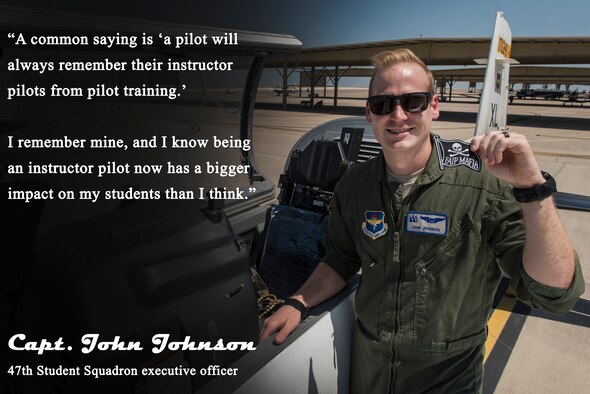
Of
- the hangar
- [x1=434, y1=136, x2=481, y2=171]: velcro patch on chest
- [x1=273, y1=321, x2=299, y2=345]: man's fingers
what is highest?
the hangar

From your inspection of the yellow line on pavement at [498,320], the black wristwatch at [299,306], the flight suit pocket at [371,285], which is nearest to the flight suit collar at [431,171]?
the flight suit pocket at [371,285]

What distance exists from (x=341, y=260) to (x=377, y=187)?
32cm

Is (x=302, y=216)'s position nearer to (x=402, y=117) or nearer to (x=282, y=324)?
(x=282, y=324)

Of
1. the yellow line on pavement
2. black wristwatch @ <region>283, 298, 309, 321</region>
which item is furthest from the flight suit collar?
the yellow line on pavement

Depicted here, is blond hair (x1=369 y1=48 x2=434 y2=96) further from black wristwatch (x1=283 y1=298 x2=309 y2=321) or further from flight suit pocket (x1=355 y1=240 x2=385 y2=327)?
black wristwatch (x1=283 y1=298 x2=309 y2=321)

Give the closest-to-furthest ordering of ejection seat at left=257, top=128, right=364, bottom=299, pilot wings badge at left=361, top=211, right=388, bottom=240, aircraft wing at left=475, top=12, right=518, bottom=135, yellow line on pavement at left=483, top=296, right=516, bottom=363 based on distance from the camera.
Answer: pilot wings badge at left=361, top=211, right=388, bottom=240
ejection seat at left=257, top=128, right=364, bottom=299
yellow line on pavement at left=483, top=296, right=516, bottom=363
aircraft wing at left=475, top=12, right=518, bottom=135

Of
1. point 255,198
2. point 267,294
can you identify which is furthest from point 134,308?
point 255,198

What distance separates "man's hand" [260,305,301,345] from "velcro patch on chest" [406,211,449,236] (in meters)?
0.44

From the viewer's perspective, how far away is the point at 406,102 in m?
1.14

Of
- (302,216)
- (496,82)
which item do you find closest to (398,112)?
(302,216)

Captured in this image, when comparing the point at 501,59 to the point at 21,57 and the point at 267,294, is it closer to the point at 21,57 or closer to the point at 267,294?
the point at 267,294

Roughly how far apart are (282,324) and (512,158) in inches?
31.4

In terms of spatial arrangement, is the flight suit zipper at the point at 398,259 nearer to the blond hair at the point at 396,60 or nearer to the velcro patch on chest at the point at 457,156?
the velcro patch on chest at the point at 457,156

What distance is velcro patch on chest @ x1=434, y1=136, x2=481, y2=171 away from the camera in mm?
1193
